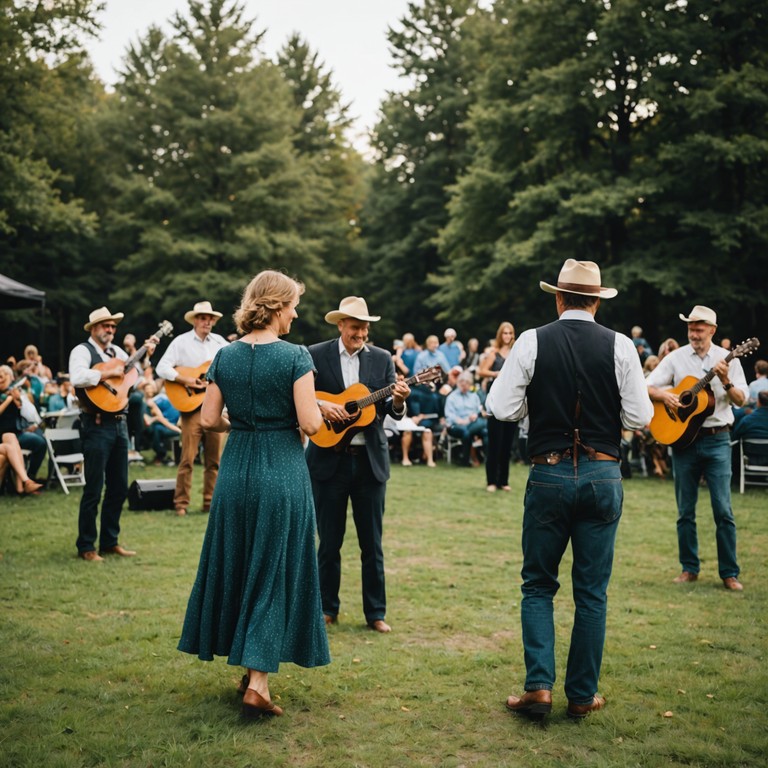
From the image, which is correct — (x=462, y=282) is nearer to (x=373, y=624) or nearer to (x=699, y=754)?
(x=373, y=624)

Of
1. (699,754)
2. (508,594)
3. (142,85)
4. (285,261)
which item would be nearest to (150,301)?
(285,261)

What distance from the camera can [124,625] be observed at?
605 centimetres

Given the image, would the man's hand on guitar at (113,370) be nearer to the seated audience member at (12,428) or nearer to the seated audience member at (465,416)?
the seated audience member at (12,428)

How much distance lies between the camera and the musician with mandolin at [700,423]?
7055 millimetres

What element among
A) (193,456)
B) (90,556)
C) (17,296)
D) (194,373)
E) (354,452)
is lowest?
(90,556)

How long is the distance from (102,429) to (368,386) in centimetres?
315

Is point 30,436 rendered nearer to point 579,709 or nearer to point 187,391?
point 187,391

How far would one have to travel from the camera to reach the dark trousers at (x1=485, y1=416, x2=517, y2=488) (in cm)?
1244

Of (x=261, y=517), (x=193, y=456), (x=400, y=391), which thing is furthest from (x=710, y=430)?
(x=193, y=456)

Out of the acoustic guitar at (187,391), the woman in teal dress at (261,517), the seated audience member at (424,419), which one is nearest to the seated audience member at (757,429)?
the seated audience member at (424,419)

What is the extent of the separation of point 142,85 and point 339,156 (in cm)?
1176

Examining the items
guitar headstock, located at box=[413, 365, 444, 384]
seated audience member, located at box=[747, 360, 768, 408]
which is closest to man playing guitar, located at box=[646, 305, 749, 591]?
guitar headstock, located at box=[413, 365, 444, 384]

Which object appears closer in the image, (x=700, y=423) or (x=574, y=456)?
(x=574, y=456)

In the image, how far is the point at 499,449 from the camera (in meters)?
12.7
